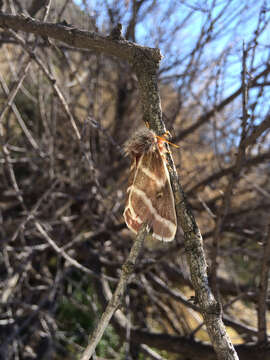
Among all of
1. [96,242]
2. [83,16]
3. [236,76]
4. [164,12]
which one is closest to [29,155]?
[96,242]

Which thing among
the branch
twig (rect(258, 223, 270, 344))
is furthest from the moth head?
twig (rect(258, 223, 270, 344))

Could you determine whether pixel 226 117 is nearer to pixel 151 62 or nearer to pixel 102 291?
pixel 102 291

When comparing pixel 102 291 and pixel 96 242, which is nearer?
pixel 102 291

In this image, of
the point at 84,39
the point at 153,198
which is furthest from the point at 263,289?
the point at 84,39

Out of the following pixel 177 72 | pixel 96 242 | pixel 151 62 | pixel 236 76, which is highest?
pixel 177 72

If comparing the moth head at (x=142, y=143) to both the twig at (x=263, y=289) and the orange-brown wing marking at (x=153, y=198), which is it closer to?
the orange-brown wing marking at (x=153, y=198)

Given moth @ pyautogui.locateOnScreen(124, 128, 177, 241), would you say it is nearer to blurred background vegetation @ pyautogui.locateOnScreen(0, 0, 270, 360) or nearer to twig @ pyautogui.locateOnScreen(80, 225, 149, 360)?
twig @ pyautogui.locateOnScreen(80, 225, 149, 360)

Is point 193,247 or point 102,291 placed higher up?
point 193,247
